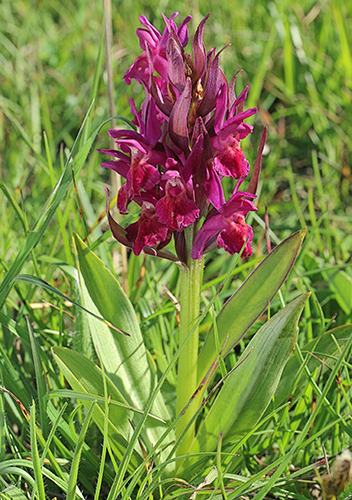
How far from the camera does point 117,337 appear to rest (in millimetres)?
1306

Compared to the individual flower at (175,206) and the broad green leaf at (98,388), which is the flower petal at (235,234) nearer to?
the individual flower at (175,206)

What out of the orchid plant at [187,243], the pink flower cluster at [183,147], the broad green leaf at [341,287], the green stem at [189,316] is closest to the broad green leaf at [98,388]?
the orchid plant at [187,243]

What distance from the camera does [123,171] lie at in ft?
3.85

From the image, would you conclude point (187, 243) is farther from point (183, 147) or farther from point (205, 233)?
point (183, 147)

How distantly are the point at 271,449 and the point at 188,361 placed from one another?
0.45 meters

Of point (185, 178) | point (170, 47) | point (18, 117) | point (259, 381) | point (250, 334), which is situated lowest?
point (250, 334)

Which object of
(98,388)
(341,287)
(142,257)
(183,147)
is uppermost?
(183,147)

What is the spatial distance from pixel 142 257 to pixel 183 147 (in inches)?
37.6

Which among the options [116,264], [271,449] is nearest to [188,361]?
[271,449]

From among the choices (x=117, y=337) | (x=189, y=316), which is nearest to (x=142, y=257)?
(x=117, y=337)

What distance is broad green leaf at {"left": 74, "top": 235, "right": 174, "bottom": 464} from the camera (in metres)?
1.26

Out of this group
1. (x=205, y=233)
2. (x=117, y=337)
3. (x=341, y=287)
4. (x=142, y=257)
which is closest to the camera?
(x=205, y=233)

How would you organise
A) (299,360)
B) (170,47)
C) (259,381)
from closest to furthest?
(170,47) < (259,381) < (299,360)

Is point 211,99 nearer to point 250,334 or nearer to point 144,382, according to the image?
point 144,382
